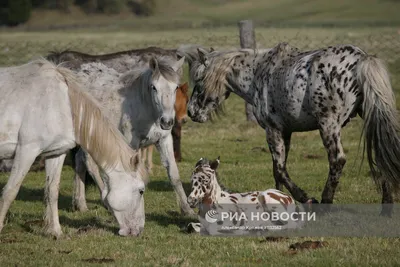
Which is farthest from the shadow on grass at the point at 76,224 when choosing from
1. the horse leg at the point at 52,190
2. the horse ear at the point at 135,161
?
the horse ear at the point at 135,161

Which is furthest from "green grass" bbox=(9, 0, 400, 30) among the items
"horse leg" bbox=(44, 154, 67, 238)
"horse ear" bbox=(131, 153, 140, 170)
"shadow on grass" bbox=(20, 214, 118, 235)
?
"horse ear" bbox=(131, 153, 140, 170)

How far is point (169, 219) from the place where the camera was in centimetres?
924

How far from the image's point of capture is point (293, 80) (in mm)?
9094

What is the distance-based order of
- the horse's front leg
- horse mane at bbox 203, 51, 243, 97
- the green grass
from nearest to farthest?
the horse's front leg
horse mane at bbox 203, 51, 243, 97
the green grass

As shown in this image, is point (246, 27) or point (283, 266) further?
point (246, 27)

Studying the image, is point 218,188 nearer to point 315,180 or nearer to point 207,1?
point 315,180

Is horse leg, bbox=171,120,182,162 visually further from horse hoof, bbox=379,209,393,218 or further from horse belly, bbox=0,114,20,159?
horse belly, bbox=0,114,20,159

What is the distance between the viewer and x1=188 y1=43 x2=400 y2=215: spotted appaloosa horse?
8.50 m

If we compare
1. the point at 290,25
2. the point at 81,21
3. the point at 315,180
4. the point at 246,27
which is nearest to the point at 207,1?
the point at 81,21

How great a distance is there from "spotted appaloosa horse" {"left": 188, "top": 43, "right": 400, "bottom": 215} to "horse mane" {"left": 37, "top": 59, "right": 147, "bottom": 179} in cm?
204

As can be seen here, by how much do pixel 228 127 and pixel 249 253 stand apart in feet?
33.6

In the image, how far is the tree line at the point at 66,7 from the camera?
70.6 metres

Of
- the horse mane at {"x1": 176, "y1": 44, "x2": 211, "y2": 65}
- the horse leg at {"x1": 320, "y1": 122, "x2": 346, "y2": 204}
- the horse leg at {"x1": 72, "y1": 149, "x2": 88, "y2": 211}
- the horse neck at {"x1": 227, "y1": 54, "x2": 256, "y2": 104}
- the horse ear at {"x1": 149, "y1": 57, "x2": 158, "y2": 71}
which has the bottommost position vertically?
the horse leg at {"x1": 72, "y1": 149, "x2": 88, "y2": 211}

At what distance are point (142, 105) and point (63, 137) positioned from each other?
158 centimetres
